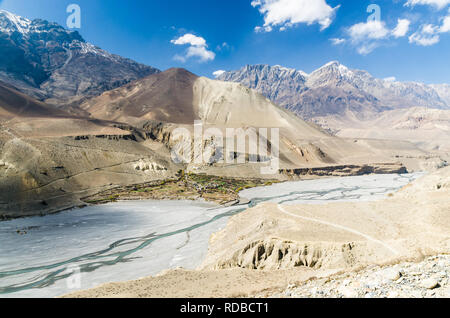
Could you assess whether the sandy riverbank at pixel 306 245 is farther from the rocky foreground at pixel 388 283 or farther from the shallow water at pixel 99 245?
the shallow water at pixel 99 245

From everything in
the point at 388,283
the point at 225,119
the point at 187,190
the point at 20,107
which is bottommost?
the point at 187,190

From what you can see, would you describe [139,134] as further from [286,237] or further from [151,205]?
[286,237]

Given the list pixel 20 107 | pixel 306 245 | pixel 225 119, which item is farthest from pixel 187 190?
pixel 225 119

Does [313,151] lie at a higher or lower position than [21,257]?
higher

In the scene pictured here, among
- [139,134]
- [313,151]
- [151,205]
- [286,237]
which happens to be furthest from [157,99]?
[286,237]

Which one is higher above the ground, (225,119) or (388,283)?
(225,119)

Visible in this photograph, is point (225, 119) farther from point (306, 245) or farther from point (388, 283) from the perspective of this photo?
point (388, 283)

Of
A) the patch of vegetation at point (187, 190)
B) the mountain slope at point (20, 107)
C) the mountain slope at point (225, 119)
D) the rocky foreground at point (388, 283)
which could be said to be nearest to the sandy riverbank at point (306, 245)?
the rocky foreground at point (388, 283)
